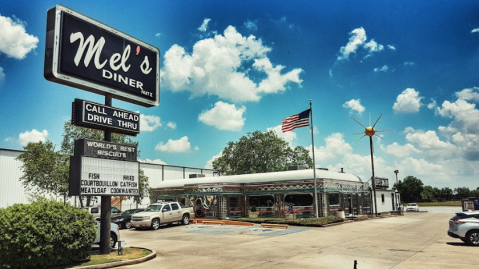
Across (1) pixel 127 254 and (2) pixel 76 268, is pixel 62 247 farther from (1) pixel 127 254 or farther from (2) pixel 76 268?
(1) pixel 127 254

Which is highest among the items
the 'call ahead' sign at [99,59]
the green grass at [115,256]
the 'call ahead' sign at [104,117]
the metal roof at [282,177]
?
the 'call ahead' sign at [99,59]

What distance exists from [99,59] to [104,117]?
230 cm

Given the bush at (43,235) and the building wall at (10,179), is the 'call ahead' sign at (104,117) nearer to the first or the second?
the bush at (43,235)

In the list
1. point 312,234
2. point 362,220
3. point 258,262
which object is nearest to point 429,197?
point 362,220

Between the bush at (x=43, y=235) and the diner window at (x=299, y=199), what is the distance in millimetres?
22875

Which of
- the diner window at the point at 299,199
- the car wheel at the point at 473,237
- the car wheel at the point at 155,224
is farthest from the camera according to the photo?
the diner window at the point at 299,199

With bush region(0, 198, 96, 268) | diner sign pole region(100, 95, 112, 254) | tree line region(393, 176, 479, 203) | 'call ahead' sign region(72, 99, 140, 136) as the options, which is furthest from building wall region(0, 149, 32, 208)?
tree line region(393, 176, 479, 203)

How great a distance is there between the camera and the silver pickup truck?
27.2 meters

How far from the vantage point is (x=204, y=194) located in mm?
35656

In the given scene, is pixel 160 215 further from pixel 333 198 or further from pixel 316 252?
pixel 316 252

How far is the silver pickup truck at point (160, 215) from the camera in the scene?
89.1 ft

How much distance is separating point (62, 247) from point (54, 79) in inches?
224

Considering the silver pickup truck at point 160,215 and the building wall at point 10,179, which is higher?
the building wall at point 10,179

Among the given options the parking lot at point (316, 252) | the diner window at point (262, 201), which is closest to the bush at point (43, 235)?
the parking lot at point (316, 252)
